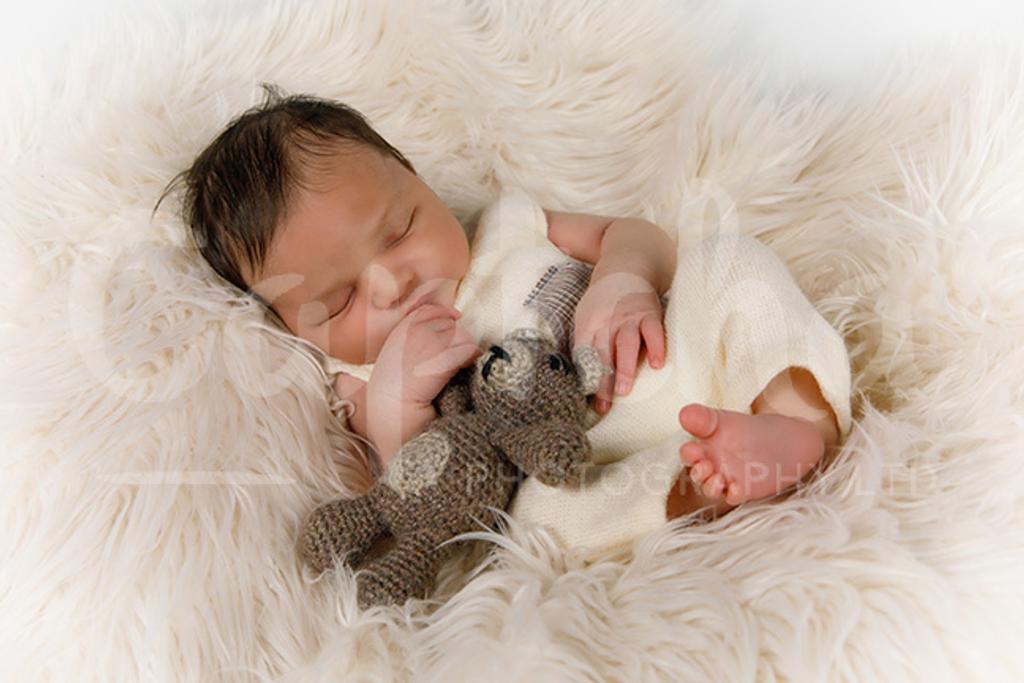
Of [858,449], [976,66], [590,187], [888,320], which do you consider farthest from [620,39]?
[858,449]

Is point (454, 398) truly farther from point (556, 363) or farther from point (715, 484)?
point (715, 484)

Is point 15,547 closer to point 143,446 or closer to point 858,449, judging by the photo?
point 143,446

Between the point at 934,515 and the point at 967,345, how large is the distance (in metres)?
0.23

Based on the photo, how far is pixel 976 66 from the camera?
3.62 feet

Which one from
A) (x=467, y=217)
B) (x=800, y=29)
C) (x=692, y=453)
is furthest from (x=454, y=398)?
(x=800, y=29)

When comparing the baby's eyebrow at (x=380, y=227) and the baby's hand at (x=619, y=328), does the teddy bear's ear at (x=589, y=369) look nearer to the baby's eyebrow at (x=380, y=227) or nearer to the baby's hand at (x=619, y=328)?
the baby's hand at (x=619, y=328)

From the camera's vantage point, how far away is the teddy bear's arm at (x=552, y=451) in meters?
0.85

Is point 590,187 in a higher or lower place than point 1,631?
higher

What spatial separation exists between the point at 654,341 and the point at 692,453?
0.63 ft

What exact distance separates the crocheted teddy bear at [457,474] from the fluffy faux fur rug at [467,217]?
0.03 meters

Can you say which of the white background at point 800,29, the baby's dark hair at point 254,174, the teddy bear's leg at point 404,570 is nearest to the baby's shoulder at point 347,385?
the baby's dark hair at point 254,174

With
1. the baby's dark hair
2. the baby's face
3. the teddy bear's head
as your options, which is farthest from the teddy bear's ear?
the baby's dark hair

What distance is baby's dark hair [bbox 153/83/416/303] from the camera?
3.47 feet

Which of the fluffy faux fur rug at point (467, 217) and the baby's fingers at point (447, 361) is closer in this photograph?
the fluffy faux fur rug at point (467, 217)
